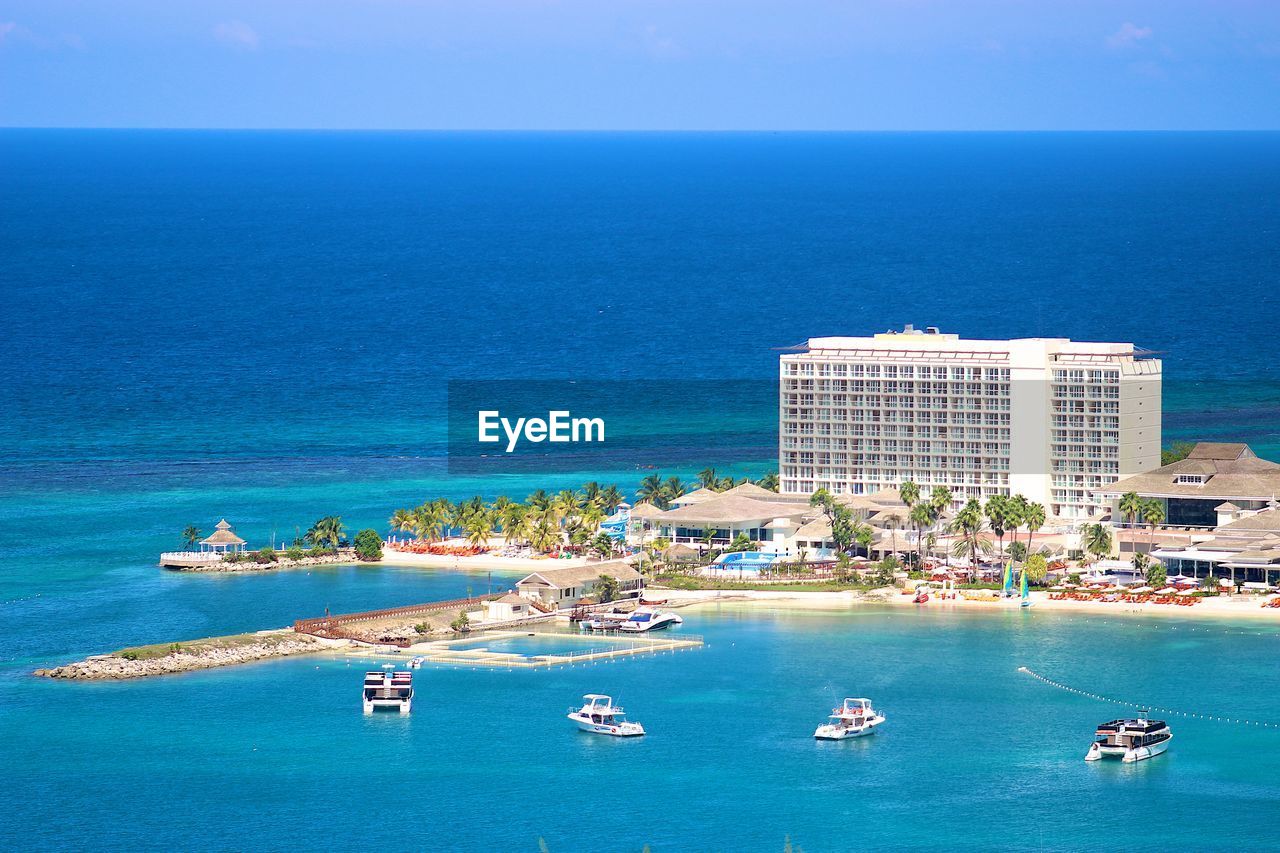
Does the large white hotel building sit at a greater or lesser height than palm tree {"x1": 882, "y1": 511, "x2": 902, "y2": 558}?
greater

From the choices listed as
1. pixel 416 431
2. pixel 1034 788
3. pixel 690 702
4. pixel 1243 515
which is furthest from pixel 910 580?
pixel 416 431

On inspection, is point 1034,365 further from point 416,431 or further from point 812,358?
point 416,431

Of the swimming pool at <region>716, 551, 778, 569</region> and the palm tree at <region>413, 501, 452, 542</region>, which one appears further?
the palm tree at <region>413, 501, 452, 542</region>

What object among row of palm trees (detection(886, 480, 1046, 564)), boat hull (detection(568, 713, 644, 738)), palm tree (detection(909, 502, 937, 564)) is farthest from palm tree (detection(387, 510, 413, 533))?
boat hull (detection(568, 713, 644, 738))

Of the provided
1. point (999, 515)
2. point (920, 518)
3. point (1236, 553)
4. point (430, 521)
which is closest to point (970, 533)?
point (999, 515)

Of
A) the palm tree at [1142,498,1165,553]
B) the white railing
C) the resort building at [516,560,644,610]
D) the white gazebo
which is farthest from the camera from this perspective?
the white gazebo

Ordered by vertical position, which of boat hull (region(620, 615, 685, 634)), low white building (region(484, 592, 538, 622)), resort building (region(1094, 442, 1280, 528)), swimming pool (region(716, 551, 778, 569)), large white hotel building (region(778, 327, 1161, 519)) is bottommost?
boat hull (region(620, 615, 685, 634))

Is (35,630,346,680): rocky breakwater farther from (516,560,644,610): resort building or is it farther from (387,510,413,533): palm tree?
(387,510,413,533): palm tree
